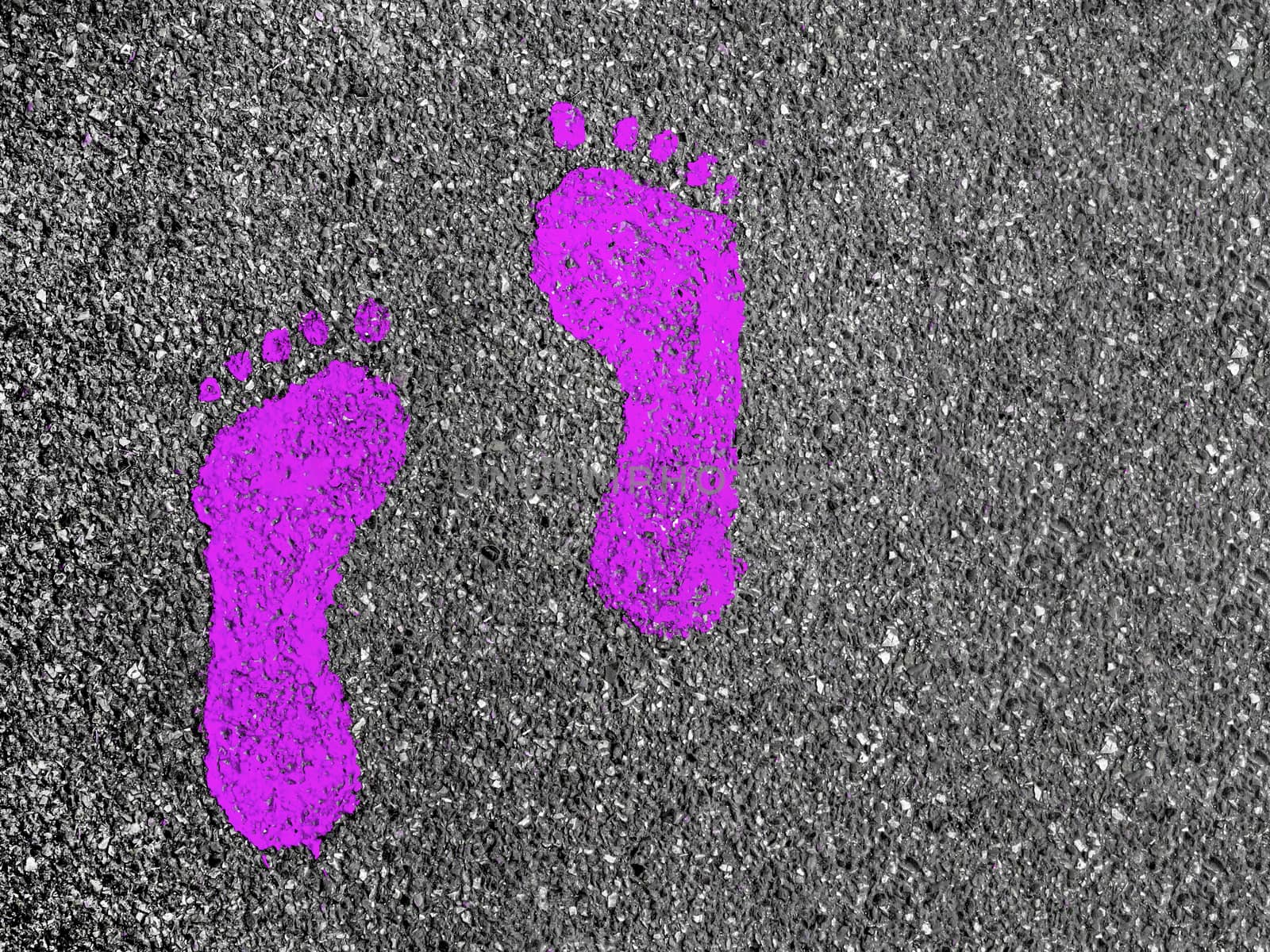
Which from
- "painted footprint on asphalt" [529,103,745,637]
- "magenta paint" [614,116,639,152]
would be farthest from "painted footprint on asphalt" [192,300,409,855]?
"magenta paint" [614,116,639,152]

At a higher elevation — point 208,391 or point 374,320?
point 374,320

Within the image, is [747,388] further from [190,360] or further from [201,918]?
[201,918]

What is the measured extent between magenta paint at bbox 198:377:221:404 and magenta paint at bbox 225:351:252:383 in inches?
1.6

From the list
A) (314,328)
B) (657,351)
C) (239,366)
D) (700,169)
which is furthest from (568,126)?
(239,366)

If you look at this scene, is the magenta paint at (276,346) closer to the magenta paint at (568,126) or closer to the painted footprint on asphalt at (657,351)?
the painted footprint on asphalt at (657,351)

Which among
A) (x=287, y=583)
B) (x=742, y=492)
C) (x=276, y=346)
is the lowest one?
(x=287, y=583)

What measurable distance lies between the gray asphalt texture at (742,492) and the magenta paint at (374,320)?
21 millimetres

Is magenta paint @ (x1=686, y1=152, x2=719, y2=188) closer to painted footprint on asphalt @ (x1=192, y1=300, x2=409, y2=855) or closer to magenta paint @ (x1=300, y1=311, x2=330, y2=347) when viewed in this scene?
painted footprint on asphalt @ (x1=192, y1=300, x2=409, y2=855)

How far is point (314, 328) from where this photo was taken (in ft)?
6.56

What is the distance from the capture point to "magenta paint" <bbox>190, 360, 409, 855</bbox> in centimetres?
193

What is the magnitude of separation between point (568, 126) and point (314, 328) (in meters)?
0.65

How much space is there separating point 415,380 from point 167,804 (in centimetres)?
94

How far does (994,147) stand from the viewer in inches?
81.7

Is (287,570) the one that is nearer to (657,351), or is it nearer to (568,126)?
(657,351)
